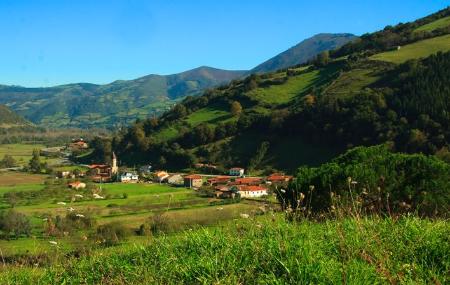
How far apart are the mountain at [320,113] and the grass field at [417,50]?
0.32 m

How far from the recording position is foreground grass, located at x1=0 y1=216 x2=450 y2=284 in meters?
4.45

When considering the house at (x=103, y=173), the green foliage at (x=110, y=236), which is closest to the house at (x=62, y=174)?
the house at (x=103, y=173)

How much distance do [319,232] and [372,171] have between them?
1070 cm

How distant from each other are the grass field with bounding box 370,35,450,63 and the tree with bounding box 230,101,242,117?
28.5 m

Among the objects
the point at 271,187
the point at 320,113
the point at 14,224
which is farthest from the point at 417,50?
the point at 271,187

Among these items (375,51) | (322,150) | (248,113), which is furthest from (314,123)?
(375,51)

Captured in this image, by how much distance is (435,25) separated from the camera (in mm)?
112000

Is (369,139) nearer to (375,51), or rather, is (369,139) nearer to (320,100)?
(320,100)

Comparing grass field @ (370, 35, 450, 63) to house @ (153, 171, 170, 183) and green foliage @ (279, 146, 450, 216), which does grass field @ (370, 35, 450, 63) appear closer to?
house @ (153, 171, 170, 183)

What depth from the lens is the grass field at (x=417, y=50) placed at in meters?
85.9

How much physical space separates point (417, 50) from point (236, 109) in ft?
118

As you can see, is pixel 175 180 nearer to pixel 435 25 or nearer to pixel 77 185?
pixel 77 185

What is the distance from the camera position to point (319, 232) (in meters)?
6.25

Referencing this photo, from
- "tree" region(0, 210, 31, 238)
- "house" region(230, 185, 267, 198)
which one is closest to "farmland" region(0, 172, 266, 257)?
"tree" region(0, 210, 31, 238)
